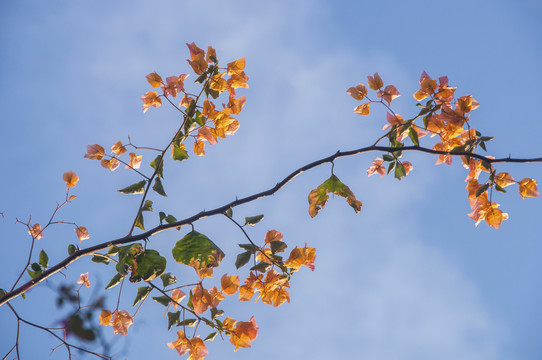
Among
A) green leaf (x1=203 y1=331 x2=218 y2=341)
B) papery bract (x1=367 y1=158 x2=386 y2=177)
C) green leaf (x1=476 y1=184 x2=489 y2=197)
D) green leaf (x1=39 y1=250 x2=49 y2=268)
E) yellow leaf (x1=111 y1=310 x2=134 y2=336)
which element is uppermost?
papery bract (x1=367 y1=158 x2=386 y2=177)

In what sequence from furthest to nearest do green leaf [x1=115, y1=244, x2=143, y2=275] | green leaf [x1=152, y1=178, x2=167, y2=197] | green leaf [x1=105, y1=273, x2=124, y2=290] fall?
green leaf [x1=152, y1=178, x2=167, y2=197] < green leaf [x1=105, y1=273, x2=124, y2=290] < green leaf [x1=115, y1=244, x2=143, y2=275]

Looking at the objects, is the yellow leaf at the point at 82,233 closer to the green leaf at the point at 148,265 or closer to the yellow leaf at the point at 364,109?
the green leaf at the point at 148,265

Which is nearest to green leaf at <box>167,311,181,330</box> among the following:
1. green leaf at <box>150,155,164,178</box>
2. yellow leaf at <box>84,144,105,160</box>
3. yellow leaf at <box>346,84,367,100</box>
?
green leaf at <box>150,155,164,178</box>

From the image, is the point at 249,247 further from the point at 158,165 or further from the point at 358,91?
the point at 358,91

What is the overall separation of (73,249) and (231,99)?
575 mm

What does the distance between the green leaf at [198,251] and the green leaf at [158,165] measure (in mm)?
231

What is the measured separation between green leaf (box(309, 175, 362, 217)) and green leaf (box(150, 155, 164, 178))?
1.27 feet

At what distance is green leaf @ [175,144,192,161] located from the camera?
114 centimetres

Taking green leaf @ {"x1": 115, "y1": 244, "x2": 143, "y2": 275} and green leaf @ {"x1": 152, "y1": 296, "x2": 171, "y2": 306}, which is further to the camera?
green leaf @ {"x1": 152, "y1": 296, "x2": 171, "y2": 306}

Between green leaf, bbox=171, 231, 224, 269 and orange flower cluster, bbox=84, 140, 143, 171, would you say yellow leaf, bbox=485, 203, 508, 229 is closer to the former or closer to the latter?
green leaf, bbox=171, 231, 224, 269

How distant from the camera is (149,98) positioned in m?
1.33

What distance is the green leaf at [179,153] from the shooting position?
1.14 m

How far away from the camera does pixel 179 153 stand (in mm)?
1144

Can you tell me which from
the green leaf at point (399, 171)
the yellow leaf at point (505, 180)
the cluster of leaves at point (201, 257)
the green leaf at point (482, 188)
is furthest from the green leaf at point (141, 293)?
the yellow leaf at point (505, 180)
